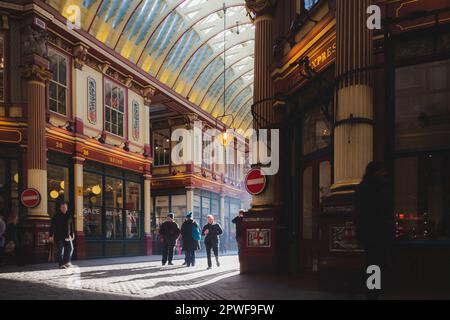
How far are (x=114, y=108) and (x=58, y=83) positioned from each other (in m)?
4.12

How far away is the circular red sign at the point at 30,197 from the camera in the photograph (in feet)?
48.4

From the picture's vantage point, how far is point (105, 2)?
19969 millimetres

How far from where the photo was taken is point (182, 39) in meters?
26.4

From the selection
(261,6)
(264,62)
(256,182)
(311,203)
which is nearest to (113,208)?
(256,182)

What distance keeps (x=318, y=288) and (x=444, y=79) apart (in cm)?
411

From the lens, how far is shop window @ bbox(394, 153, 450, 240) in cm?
769

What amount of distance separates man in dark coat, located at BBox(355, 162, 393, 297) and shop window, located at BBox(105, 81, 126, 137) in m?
16.6

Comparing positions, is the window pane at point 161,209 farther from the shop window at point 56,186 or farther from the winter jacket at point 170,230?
the winter jacket at point 170,230

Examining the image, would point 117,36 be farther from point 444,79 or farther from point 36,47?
point 444,79

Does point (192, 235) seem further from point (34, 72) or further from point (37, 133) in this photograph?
point (34, 72)

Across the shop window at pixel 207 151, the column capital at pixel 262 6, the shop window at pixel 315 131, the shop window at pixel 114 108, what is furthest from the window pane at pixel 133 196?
the shop window at pixel 315 131

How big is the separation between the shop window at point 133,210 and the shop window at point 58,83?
6024mm

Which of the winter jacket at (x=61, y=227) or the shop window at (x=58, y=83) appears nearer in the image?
the winter jacket at (x=61, y=227)

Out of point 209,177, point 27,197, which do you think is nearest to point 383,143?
point 27,197
